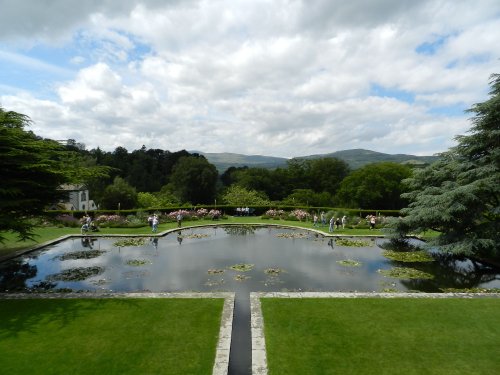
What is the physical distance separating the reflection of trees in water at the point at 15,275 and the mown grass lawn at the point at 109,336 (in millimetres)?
2505

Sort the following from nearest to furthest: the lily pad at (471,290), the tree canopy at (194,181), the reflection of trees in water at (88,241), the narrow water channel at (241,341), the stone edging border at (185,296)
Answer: the narrow water channel at (241,341) → the stone edging border at (185,296) → the lily pad at (471,290) → the reflection of trees in water at (88,241) → the tree canopy at (194,181)

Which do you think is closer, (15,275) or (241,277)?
(241,277)

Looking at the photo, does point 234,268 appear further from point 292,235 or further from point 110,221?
point 110,221

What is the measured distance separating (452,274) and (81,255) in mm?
19157

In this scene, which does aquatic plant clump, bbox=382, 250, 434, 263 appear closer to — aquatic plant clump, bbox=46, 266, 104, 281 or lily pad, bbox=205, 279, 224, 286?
lily pad, bbox=205, 279, 224, 286

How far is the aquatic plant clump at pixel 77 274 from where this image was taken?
49.3 ft

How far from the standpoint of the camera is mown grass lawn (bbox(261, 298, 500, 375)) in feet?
25.8

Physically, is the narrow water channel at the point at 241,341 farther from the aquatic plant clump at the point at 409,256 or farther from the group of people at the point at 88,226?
the group of people at the point at 88,226

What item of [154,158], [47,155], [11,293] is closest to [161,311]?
[11,293]

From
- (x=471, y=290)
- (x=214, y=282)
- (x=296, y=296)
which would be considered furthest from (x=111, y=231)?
(x=471, y=290)

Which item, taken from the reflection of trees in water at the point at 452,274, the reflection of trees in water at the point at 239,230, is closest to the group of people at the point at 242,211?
the reflection of trees in water at the point at 239,230

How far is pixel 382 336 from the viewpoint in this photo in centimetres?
920

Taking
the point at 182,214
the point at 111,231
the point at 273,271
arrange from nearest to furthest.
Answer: the point at 273,271 → the point at 111,231 → the point at 182,214

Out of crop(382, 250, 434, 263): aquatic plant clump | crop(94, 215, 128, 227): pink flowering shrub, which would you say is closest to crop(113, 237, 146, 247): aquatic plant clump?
crop(94, 215, 128, 227): pink flowering shrub
